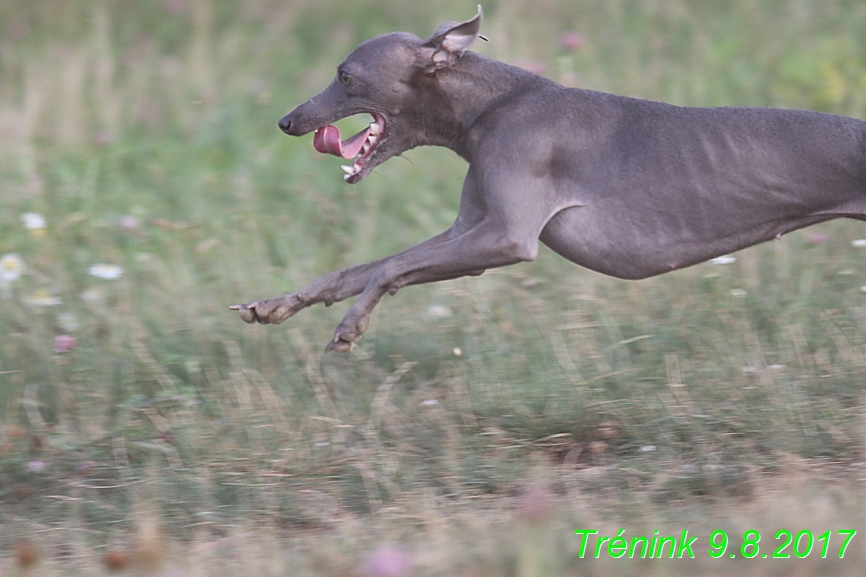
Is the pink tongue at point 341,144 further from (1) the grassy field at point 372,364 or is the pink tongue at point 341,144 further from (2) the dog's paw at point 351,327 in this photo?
(1) the grassy field at point 372,364

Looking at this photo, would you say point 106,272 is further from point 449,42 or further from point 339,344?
point 449,42

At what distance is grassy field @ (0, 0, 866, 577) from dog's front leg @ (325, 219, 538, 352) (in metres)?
0.53

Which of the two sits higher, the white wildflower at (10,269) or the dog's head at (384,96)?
the white wildflower at (10,269)

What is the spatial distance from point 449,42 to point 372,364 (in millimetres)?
1450

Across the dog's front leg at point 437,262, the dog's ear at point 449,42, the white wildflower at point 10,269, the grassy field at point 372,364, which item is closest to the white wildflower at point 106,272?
the grassy field at point 372,364

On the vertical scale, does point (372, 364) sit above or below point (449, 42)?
below

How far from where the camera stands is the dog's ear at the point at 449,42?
13.2 ft

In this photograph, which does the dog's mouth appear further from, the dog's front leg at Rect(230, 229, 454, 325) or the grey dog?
the dog's front leg at Rect(230, 229, 454, 325)

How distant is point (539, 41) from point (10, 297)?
13.4 feet

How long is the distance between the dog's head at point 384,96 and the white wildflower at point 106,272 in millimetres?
1509

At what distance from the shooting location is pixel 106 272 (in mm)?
5254

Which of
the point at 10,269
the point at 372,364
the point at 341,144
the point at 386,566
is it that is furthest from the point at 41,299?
the point at 386,566

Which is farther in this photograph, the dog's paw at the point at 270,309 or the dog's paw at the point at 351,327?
the dog's paw at the point at 270,309

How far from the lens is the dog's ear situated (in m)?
4.01
